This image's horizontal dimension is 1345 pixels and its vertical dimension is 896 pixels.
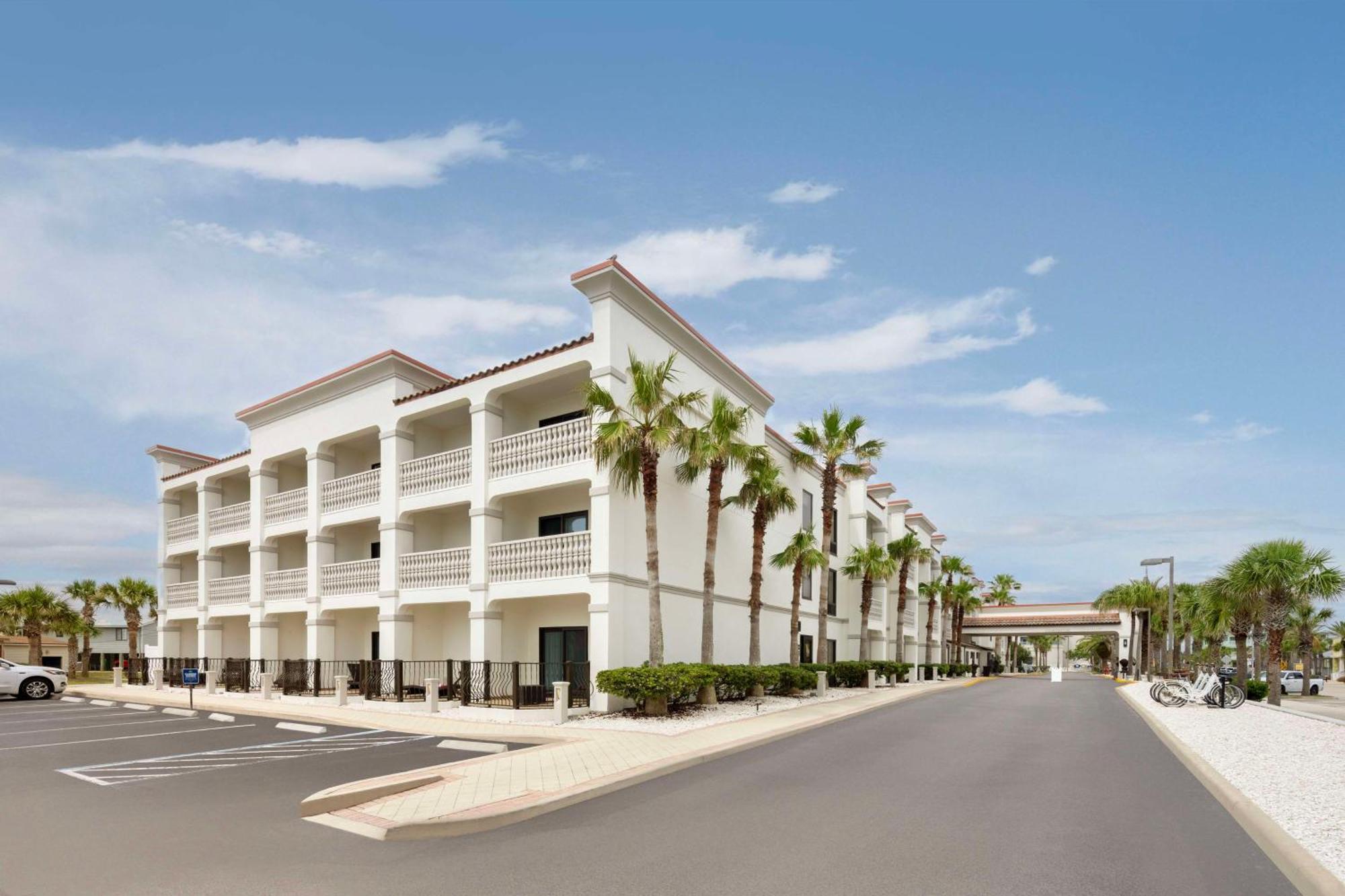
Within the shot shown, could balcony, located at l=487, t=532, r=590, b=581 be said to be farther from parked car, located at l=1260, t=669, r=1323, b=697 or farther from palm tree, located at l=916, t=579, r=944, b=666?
parked car, located at l=1260, t=669, r=1323, b=697

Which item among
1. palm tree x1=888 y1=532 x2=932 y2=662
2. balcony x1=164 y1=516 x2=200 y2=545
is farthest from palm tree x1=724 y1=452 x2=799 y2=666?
balcony x1=164 y1=516 x2=200 y2=545

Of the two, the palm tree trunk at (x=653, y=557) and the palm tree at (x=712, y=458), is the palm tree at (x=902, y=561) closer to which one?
the palm tree at (x=712, y=458)

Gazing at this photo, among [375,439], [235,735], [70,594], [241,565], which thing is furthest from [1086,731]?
[70,594]

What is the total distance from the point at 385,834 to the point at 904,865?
5087 millimetres

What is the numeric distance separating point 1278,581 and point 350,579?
3252cm

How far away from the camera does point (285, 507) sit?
3178cm

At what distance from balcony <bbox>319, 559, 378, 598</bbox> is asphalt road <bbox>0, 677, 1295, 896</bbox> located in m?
13.8

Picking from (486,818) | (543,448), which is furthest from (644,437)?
(486,818)

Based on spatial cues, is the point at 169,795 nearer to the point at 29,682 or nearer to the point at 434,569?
the point at 434,569

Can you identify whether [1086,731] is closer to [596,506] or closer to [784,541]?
[596,506]

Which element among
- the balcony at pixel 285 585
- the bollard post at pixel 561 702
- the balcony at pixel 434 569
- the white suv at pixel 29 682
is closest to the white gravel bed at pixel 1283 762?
the bollard post at pixel 561 702

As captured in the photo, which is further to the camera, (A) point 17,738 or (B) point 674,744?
(A) point 17,738

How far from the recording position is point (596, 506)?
22.4 metres

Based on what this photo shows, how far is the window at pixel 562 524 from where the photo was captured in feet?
83.7
